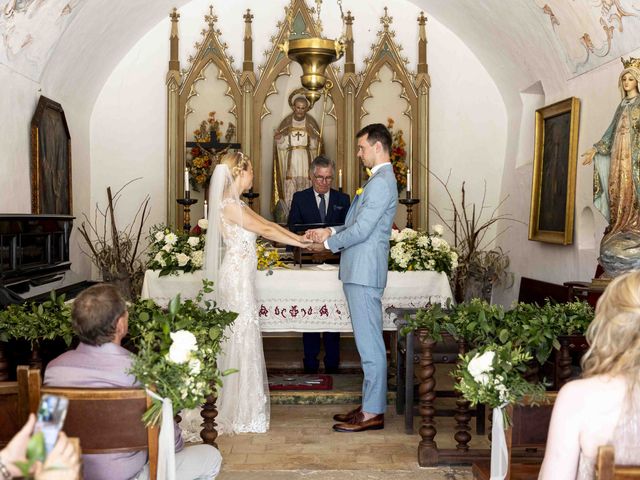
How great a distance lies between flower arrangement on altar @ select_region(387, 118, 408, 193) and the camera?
1033 cm

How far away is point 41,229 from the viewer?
690 cm

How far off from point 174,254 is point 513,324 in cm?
338

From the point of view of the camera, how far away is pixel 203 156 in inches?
405

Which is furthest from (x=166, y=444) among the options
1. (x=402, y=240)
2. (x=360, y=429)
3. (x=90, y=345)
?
(x=402, y=240)

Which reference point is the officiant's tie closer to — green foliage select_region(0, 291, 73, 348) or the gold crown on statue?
the gold crown on statue

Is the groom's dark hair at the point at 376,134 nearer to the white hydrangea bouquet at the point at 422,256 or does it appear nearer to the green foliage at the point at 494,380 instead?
the white hydrangea bouquet at the point at 422,256

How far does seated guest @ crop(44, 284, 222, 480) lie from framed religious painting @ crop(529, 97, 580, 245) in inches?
247

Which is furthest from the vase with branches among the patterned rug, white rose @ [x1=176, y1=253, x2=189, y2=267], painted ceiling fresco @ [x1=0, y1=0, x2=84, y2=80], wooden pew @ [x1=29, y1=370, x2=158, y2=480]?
wooden pew @ [x1=29, y1=370, x2=158, y2=480]

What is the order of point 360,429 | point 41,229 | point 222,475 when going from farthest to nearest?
1. point 41,229
2. point 360,429
3. point 222,475

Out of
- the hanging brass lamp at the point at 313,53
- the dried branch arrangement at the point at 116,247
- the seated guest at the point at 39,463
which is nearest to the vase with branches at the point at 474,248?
the hanging brass lamp at the point at 313,53

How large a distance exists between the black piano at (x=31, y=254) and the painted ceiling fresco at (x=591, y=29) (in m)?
5.06

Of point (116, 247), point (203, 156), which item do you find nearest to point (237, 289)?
point (116, 247)

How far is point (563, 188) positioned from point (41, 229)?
5.34 metres

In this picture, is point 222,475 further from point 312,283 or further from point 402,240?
point 402,240
